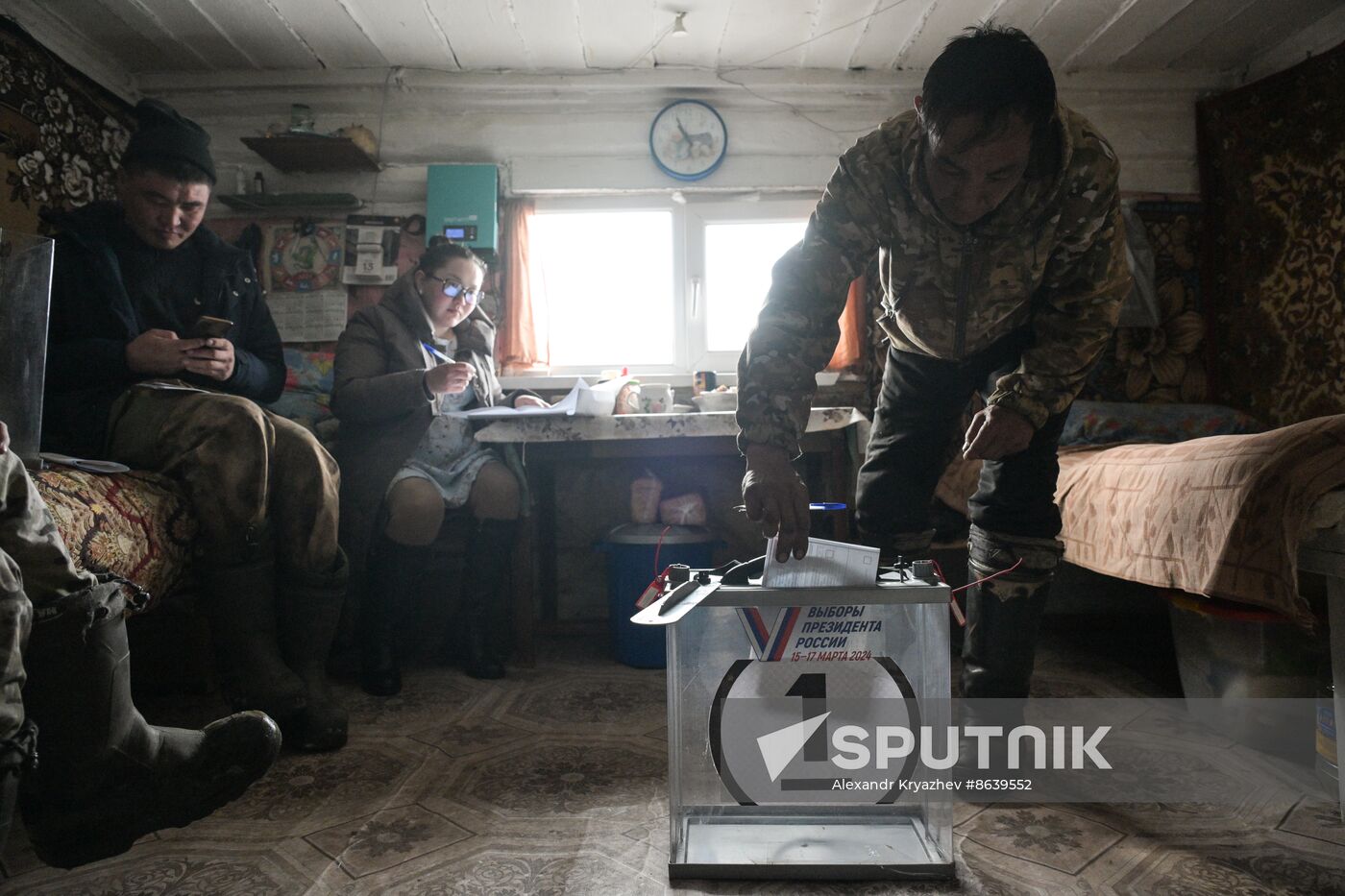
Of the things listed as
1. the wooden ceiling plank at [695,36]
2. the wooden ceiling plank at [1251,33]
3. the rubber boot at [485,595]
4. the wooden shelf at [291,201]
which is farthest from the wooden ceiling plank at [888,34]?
the rubber boot at [485,595]

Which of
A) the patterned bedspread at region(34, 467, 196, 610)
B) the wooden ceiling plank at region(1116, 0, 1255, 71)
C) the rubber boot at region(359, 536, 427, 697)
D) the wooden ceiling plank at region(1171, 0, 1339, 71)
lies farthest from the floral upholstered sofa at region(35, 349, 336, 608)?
the wooden ceiling plank at region(1171, 0, 1339, 71)

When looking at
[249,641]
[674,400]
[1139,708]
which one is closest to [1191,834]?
[1139,708]

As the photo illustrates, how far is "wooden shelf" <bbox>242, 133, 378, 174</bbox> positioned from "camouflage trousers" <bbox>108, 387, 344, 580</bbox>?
1599mm

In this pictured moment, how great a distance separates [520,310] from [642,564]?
132 cm

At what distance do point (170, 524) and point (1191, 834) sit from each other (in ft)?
5.93

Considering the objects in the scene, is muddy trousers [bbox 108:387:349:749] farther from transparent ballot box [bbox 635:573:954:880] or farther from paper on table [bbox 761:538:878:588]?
paper on table [bbox 761:538:878:588]

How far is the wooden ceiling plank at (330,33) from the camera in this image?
2.63 m

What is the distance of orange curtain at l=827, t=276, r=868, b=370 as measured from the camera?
3010 mm

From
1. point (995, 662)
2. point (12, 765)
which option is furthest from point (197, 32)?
point (995, 662)

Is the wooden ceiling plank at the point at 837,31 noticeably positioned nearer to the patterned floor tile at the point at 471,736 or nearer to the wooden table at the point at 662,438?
the wooden table at the point at 662,438

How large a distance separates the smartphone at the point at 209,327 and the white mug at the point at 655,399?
4.24ft

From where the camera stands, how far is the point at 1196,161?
125 inches

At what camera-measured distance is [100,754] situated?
3.16 feet

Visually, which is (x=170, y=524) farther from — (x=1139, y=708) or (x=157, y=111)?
(x=1139, y=708)
